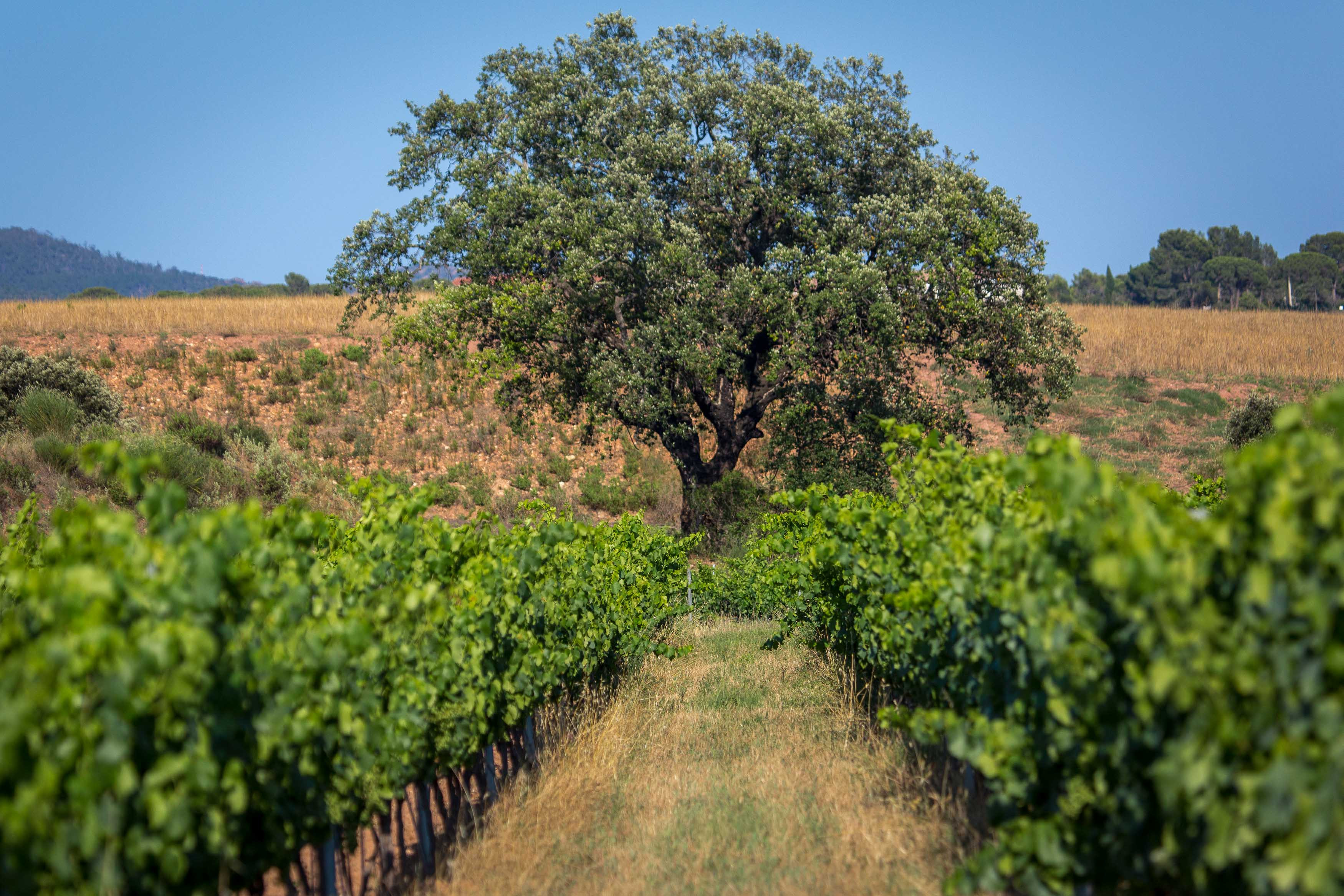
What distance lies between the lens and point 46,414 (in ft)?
65.1

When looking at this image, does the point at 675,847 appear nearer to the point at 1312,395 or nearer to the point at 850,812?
the point at 850,812

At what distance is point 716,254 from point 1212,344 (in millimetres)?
34198

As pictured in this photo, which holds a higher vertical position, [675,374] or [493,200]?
[493,200]

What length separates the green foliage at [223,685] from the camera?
2297 mm

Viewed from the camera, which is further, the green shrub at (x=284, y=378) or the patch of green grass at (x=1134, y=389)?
the patch of green grass at (x=1134, y=389)

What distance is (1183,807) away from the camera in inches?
96.0

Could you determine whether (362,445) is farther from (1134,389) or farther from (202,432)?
(1134,389)

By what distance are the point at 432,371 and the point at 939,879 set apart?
27.8 metres

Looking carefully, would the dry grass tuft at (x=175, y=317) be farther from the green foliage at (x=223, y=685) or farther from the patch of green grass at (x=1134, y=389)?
the patch of green grass at (x=1134, y=389)

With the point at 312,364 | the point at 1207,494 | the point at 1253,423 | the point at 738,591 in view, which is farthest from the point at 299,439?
the point at 1253,423

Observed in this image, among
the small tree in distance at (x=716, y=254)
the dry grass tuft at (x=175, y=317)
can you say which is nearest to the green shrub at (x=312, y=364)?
the dry grass tuft at (x=175, y=317)

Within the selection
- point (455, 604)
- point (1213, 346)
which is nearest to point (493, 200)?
point (455, 604)

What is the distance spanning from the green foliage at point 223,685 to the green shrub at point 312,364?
2462 cm

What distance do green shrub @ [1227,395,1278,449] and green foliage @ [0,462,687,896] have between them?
979 inches
